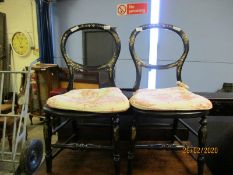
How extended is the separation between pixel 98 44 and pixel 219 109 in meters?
2.36

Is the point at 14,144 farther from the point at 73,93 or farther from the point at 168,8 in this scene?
the point at 168,8

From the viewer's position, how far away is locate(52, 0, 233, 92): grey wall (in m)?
3.03

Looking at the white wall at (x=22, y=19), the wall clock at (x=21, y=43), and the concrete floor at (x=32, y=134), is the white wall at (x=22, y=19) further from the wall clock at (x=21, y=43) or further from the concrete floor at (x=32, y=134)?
the concrete floor at (x=32, y=134)

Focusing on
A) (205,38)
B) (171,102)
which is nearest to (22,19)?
(205,38)

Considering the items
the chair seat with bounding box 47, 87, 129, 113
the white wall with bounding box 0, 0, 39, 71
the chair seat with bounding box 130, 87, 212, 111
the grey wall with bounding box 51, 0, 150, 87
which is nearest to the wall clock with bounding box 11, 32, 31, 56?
the white wall with bounding box 0, 0, 39, 71

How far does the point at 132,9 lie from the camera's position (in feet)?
10.6

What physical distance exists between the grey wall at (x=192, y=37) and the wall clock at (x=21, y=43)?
1.25m

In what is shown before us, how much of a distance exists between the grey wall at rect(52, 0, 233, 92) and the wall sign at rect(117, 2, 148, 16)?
0.06 metres

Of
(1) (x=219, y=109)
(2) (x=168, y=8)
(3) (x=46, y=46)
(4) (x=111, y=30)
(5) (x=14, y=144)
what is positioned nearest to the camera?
(4) (x=111, y=30)

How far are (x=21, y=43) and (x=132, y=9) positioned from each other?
2316 millimetres

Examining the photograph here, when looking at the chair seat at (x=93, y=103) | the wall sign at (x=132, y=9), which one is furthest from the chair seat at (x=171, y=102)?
the wall sign at (x=132, y=9)

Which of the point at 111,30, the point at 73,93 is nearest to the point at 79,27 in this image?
the point at 111,30

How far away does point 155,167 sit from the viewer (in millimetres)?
1167

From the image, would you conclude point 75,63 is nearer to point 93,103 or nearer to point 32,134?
point 93,103
